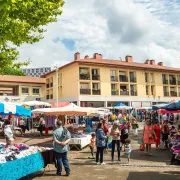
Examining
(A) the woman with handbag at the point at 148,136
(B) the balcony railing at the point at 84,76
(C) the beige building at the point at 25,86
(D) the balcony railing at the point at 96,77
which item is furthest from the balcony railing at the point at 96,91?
(A) the woman with handbag at the point at 148,136

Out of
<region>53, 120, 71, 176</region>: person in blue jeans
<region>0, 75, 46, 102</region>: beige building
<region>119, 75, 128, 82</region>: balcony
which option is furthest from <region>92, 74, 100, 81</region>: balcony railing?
<region>53, 120, 71, 176</region>: person in blue jeans

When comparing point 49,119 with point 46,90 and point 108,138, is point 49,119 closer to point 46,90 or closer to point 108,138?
point 108,138

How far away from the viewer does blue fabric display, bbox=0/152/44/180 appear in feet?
21.1

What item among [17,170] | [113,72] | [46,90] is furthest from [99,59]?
[17,170]

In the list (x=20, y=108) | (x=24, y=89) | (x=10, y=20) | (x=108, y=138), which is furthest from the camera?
(x=24, y=89)

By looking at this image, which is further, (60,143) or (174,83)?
(174,83)

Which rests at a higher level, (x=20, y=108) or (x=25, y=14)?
(x=25, y=14)

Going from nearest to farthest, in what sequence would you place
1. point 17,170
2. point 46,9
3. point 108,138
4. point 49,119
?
point 17,170, point 46,9, point 108,138, point 49,119

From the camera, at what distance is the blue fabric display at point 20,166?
21.1 feet

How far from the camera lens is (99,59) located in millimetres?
43875

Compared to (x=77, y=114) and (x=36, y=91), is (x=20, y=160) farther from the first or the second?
(x=36, y=91)

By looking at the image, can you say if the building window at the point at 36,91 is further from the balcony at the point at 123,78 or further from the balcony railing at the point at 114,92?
the balcony at the point at 123,78

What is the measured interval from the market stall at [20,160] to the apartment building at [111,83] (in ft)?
93.0

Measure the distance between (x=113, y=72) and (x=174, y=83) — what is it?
13936 mm
